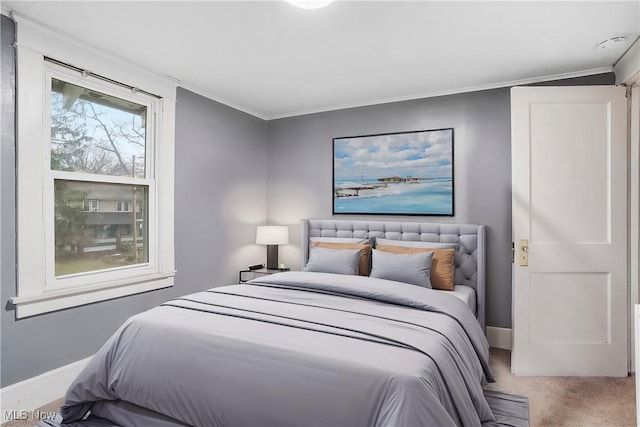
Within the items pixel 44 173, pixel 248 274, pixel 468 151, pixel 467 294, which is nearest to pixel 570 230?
pixel 467 294

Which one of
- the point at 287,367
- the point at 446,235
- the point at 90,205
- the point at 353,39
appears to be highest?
the point at 353,39

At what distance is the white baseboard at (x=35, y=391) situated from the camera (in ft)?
7.28

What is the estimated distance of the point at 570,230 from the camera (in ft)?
9.29

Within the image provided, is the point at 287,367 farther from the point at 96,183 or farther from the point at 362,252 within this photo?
the point at 96,183

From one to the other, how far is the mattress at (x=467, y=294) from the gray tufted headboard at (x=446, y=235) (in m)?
0.09

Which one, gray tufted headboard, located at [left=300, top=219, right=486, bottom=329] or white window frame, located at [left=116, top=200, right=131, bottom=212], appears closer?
white window frame, located at [left=116, top=200, right=131, bottom=212]

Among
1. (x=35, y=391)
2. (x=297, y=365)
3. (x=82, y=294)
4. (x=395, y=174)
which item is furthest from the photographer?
(x=395, y=174)

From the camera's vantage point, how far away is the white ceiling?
2.14 meters

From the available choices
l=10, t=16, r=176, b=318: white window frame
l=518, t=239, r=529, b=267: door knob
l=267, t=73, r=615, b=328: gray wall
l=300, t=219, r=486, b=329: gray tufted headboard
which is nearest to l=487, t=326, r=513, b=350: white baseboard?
l=267, t=73, r=615, b=328: gray wall

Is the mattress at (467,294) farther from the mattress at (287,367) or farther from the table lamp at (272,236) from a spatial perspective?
the table lamp at (272,236)

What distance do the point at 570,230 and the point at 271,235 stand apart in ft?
9.23

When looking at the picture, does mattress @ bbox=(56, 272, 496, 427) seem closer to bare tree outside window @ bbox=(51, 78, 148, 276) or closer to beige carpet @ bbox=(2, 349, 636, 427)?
beige carpet @ bbox=(2, 349, 636, 427)

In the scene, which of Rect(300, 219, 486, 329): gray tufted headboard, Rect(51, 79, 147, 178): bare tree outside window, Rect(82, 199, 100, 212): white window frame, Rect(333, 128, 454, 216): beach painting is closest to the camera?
Rect(51, 79, 147, 178): bare tree outside window

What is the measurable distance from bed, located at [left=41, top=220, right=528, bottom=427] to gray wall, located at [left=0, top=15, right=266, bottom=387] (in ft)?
1.99
